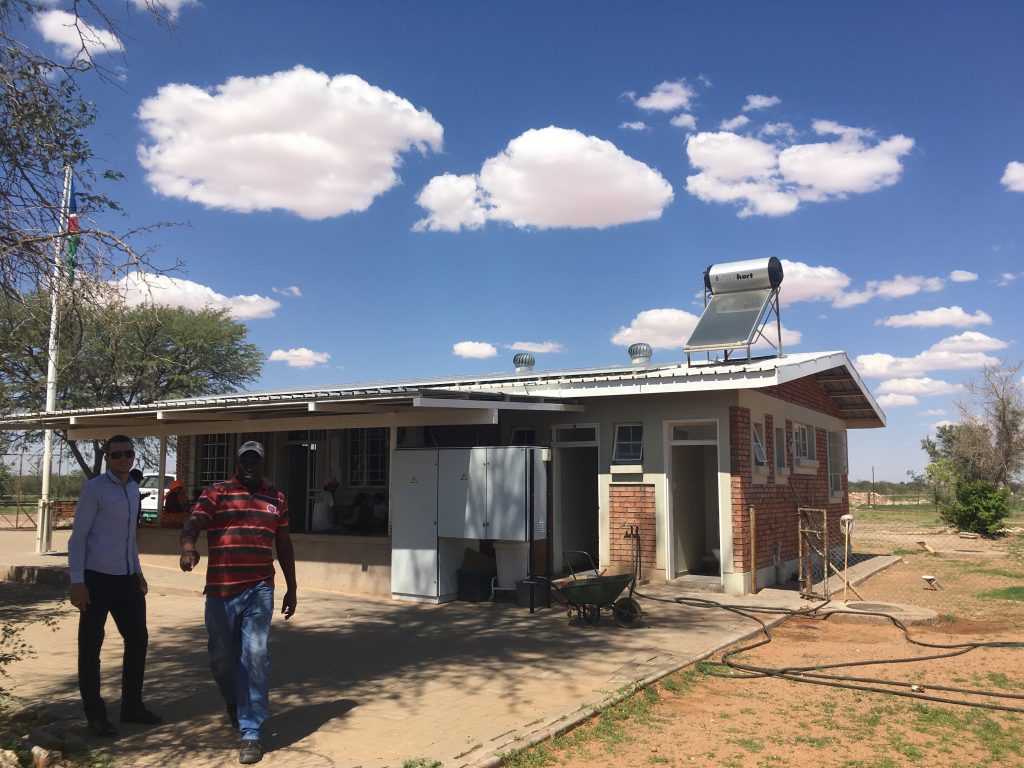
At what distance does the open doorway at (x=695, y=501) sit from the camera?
12.1 m

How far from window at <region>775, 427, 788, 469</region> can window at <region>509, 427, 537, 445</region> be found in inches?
162

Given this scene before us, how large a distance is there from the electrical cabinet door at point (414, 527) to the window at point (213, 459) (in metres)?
6.69

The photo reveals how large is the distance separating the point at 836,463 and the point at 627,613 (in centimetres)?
1068

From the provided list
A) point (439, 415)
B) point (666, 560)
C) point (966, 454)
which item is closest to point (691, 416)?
point (666, 560)

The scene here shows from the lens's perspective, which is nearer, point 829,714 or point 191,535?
point 191,535

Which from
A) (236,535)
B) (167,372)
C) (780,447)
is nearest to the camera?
(236,535)

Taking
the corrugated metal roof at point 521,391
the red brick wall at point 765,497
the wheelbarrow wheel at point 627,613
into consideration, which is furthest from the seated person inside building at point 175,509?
the red brick wall at point 765,497

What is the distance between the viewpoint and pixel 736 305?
1316 cm

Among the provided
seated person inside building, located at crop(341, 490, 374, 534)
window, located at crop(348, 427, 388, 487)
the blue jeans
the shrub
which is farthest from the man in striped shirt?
the shrub

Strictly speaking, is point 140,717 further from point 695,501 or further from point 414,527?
point 695,501

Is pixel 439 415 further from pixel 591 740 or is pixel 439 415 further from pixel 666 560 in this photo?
pixel 591 740

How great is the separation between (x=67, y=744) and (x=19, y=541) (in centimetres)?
1973

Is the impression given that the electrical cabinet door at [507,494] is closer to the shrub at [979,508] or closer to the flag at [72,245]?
the flag at [72,245]

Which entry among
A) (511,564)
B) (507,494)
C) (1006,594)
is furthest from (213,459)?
(1006,594)
